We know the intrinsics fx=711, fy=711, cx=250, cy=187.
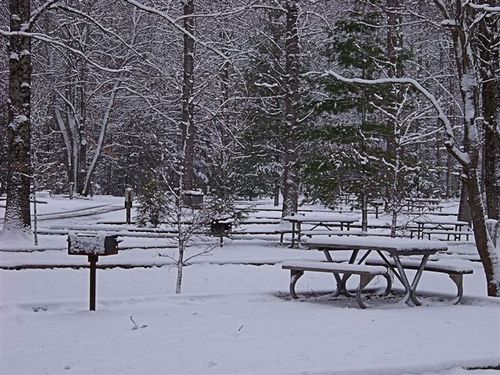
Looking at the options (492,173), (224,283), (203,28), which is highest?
(203,28)

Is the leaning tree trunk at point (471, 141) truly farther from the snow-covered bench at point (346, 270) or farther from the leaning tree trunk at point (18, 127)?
the leaning tree trunk at point (18, 127)

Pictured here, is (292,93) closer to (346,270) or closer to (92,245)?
(346,270)

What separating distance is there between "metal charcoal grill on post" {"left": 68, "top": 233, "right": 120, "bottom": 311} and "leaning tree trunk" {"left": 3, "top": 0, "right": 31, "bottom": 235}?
23.8 feet

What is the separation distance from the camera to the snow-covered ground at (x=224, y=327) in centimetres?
588

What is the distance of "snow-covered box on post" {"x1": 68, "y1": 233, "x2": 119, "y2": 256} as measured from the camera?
8008 millimetres

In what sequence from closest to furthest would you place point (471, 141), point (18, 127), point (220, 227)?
point (471, 141), point (18, 127), point (220, 227)

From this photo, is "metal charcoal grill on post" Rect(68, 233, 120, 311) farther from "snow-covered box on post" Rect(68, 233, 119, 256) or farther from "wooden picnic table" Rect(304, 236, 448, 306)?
"wooden picnic table" Rect(304, 236, 448, 306)

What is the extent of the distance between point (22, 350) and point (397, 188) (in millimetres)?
13338

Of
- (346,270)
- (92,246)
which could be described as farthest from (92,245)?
(346,270)

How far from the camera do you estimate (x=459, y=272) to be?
9.38m

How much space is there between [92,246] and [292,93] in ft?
44.4

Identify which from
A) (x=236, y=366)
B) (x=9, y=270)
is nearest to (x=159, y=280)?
(x=9, y=270)

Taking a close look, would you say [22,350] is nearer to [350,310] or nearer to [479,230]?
[350,310]

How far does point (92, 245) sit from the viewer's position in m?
8.05
